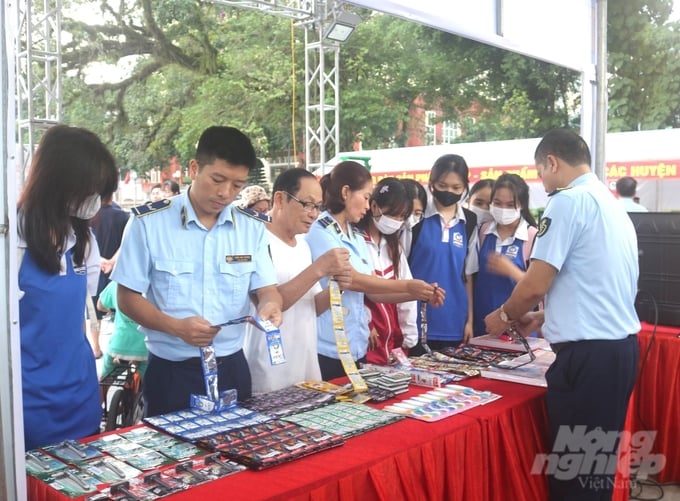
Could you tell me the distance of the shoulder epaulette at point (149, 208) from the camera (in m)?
2.03

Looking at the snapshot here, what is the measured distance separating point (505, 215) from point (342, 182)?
3.86 feet

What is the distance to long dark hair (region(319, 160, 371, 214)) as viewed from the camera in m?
2.66

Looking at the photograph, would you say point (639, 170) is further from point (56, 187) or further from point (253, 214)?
point (56, 187)

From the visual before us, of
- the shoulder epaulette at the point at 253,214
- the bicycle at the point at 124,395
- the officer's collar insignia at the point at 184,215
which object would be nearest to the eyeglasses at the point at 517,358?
the shoulder epaulette at the point at 253,214

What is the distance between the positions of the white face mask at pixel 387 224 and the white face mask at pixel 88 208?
149 cm

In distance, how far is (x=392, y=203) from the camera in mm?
3053

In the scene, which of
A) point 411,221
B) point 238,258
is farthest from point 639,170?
point 238,258

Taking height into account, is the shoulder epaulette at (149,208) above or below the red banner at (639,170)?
below

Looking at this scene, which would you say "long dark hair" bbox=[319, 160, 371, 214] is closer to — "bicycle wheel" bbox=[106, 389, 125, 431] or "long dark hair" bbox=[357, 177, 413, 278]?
"long dark hair" bbox=[357, 177, 413, 278]

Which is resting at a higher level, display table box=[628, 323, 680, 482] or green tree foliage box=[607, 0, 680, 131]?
green tree foliage box=[607, 0, 680, 131]

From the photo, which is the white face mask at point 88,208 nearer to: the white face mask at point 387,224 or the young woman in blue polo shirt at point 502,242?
the white face mask at point 387,224

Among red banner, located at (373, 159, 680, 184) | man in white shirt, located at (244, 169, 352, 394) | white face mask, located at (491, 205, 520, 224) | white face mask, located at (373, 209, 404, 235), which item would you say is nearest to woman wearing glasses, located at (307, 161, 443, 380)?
man in white shirt, located at (244, 169, 352, 394)

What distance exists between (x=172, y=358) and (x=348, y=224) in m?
1.00

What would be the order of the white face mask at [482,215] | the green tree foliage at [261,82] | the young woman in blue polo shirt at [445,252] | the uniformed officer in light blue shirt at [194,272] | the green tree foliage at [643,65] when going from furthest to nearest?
the green tree foliage at [261,82] → the green tree foliage at [643,65] → the white face mask at [482,215] → the young woman in blue polo shirt at [445,252] → the uniformed officer in light blue shirt at [194,272]
